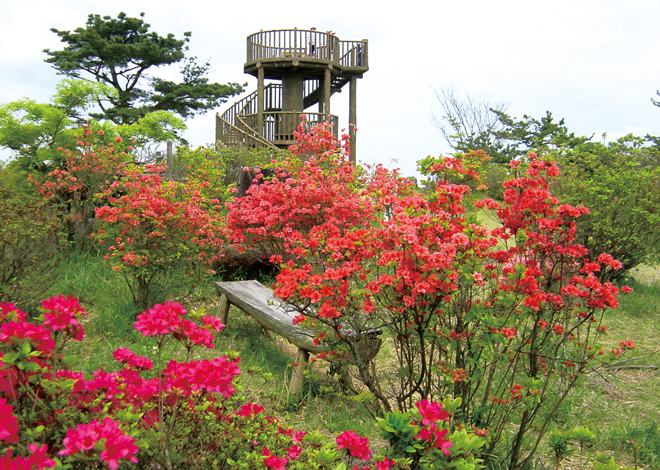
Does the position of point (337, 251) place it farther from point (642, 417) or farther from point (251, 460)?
point (642, 417)

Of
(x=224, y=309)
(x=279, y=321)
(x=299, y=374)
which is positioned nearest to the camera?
(x=299, y=374)

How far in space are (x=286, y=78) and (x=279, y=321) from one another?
14111mm

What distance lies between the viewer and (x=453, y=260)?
220 cm

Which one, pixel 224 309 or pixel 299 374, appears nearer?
pixel 299 374

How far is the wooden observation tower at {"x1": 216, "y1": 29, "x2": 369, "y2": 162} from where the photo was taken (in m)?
15.3

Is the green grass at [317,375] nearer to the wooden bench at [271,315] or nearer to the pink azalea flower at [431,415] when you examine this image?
the wooden bench at [271,315]

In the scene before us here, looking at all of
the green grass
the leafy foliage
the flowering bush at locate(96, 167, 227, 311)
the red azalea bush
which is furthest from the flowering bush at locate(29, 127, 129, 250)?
the red azalea bush

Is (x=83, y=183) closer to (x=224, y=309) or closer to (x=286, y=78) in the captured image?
(x=224, y=309)

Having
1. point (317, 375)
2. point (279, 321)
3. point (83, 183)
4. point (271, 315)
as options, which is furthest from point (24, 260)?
A: point (83, 183)

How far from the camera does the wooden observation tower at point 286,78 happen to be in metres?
15.3

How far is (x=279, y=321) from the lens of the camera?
3.81m

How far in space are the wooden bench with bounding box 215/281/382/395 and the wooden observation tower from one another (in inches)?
392

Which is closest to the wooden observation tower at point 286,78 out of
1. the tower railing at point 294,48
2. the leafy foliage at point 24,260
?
the tower railing at point 294,48

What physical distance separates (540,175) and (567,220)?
0.37 meters
